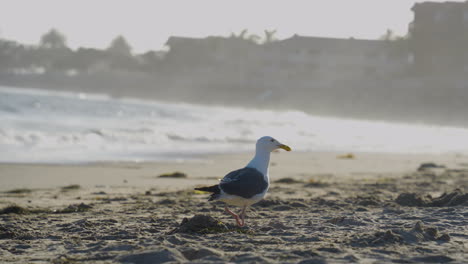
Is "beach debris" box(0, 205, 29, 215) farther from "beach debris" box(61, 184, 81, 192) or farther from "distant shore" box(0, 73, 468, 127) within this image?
"distant shore" box(0, 73, 468, 127)

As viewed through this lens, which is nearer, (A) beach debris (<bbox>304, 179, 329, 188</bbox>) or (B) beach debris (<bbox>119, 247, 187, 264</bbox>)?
(B) beach debris (<bbox>119, 247, 187, 264</bbox>)

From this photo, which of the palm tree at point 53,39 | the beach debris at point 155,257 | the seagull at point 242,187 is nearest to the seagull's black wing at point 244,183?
the seagull at point 242,187

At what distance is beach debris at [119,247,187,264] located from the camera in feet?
13.1

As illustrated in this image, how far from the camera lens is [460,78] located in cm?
5009

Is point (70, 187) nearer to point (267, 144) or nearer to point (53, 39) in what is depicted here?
point (267, 144)

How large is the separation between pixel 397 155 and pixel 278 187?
771 cm

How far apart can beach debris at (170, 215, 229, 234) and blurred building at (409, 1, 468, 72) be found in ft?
162

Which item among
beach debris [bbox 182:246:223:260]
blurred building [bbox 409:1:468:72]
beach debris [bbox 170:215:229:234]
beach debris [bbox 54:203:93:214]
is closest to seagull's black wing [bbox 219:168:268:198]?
beach debris [bbox 170:215:229:234]

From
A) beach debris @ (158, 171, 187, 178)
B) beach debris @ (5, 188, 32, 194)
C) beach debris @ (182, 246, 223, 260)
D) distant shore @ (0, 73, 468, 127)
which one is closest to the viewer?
beach debris @ (182, 246, 223, 260)

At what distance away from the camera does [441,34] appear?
52.2m

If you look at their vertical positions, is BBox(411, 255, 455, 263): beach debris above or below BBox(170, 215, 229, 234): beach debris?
below

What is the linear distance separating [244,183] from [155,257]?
1241 mm

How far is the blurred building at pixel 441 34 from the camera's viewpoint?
5159 centimetres

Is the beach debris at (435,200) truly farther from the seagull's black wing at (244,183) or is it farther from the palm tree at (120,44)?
the palm tree at (120,44)
